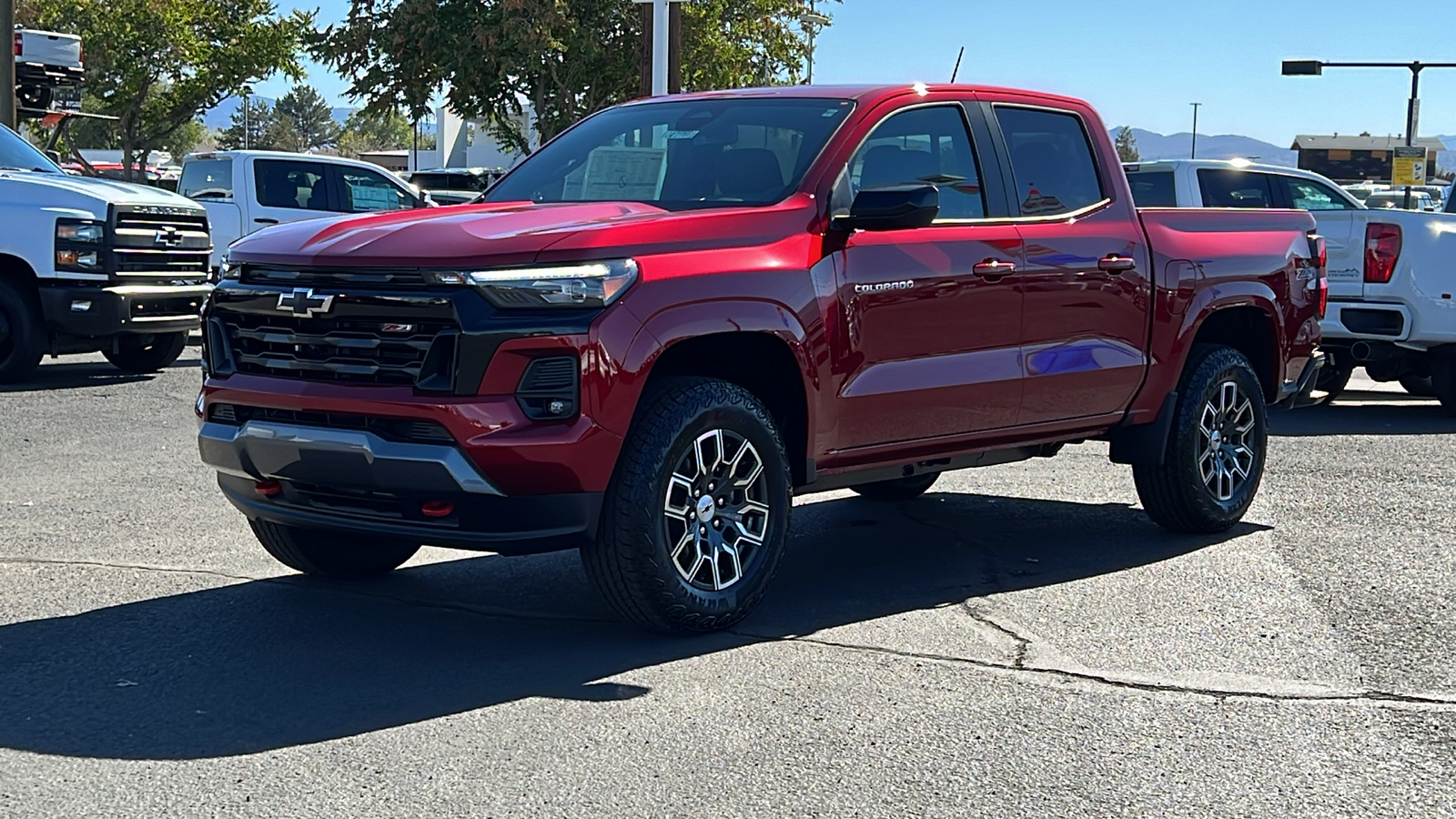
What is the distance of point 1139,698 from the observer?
5.34m

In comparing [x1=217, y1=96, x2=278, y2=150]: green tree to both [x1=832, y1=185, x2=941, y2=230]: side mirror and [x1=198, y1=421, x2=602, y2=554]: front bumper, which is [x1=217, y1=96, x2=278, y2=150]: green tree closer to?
[x1=832, y1=185, x2=941, y2=230]: side mirror

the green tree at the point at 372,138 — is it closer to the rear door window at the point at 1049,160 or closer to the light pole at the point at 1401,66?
the light pole at the point at 1401,66

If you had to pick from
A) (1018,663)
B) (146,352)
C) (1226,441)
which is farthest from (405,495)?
(146,352)

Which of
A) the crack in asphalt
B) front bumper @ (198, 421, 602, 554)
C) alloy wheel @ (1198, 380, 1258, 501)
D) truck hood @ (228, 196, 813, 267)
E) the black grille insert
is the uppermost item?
truck hood @ (228, 196, 813, 267)

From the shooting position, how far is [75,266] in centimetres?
1333

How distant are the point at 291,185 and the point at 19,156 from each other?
6054 millimetres

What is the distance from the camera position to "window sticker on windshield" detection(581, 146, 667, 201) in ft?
21.8

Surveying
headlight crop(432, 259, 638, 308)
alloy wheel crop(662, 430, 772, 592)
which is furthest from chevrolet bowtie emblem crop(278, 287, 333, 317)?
alloy wheel crop(662, 430, 772, 592)

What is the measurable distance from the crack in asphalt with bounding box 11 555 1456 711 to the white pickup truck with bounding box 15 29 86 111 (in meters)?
17.2

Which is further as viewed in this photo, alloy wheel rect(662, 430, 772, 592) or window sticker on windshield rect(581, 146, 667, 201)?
window sticker on windshield rect(581, 146, 667, 201)

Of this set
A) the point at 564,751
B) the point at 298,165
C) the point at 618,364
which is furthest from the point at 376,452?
the point at 298,165

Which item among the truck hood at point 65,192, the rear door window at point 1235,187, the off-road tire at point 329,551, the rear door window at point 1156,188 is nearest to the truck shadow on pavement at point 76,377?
the truck hood at point 65,192

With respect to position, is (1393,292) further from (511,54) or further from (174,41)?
(174,41)

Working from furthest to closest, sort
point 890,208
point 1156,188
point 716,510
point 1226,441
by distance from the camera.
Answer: point 1156,188
point 1226,441
point 890,208
point 716,510
